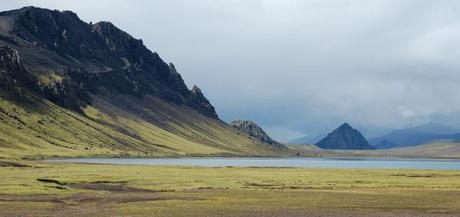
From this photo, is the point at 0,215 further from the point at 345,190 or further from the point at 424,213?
the point at 345,190

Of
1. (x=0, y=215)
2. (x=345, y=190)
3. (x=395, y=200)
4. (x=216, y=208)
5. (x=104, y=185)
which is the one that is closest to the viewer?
(x=0, y=215)

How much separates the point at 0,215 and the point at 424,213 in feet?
137

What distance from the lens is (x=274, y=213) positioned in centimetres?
6219

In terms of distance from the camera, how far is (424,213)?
2479 inches

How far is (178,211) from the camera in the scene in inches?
2502

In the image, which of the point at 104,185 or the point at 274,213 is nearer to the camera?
the point at 274,213

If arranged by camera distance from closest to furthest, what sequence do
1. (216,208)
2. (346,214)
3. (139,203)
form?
1. (346,214)
2. (216,208)
3. (139,203)

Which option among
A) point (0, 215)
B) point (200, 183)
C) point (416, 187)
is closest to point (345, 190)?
point (416, 187)

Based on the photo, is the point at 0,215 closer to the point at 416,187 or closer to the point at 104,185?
the point at 104,185

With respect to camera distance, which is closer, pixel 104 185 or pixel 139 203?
pixel 139 203

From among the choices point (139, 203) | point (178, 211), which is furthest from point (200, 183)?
point (178, 211)

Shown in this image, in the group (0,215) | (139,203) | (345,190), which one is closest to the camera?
(0,215)

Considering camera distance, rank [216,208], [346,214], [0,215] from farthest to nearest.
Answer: [216,208]
[346,214]
[0,215]

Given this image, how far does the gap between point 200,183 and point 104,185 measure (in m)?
16.3
